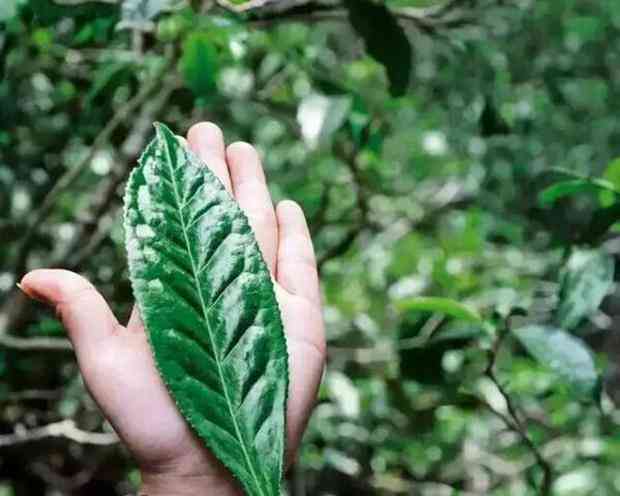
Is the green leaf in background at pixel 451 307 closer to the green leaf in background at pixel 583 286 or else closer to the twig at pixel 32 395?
the green leaf in background at pixel 583 286

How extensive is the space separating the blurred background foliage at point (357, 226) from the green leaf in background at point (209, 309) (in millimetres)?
389

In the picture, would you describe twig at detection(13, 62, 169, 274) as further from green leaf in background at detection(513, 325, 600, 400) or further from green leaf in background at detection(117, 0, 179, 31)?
green leaf in background at detection(513, 325, 600, 400)

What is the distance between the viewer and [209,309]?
594 mm

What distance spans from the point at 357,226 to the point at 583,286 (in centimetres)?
67

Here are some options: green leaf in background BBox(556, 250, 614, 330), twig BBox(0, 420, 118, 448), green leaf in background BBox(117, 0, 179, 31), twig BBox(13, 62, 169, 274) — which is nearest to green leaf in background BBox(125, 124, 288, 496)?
green leaf in background BBox(117, 0, 179, 31)

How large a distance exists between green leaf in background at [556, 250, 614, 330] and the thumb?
20.7 inches

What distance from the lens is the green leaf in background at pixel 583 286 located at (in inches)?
39.3

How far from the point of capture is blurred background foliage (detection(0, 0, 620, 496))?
1.12 meters

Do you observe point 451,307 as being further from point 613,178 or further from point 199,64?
point 199,64

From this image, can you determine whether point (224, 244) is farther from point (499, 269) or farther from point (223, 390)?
point (499, 269)

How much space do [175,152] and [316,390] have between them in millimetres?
254

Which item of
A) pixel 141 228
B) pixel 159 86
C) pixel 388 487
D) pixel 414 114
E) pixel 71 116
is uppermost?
pixel 141 228

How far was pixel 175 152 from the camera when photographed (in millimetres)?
615

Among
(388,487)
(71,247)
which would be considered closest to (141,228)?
(71,247)
